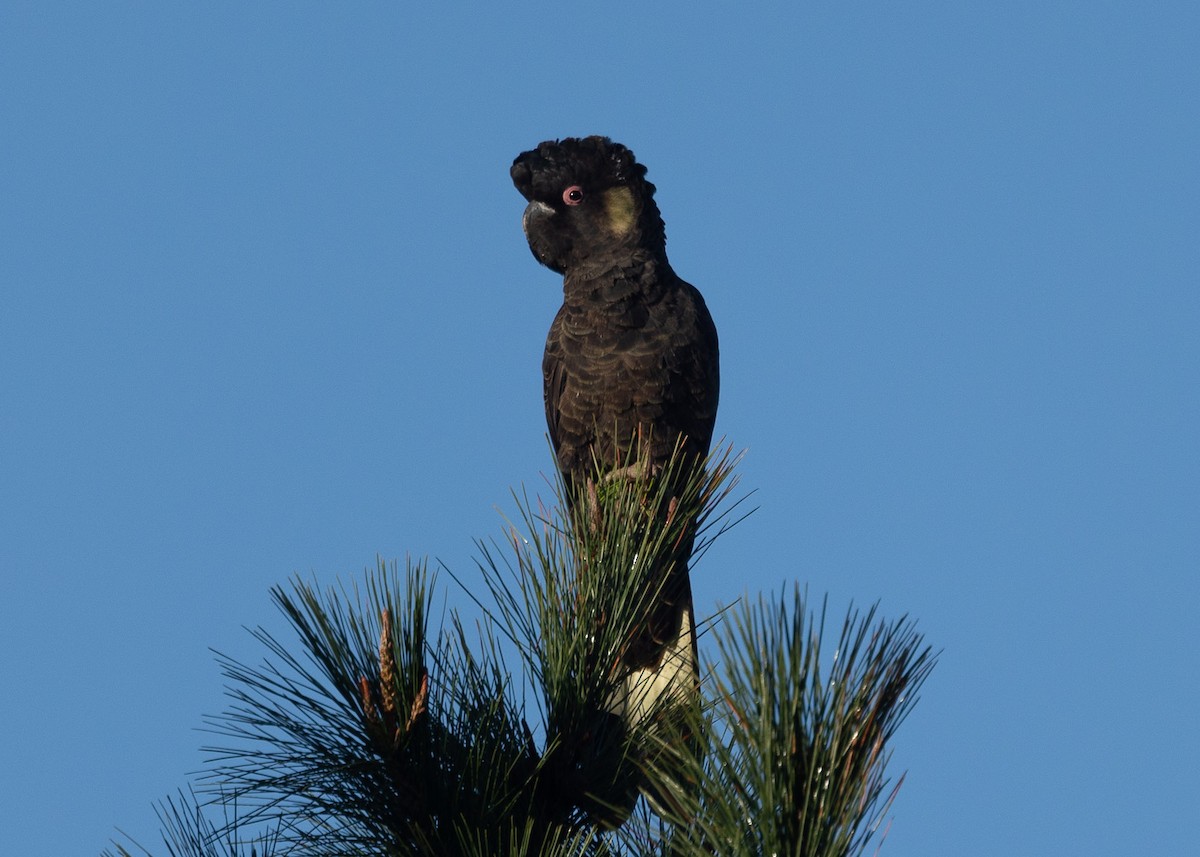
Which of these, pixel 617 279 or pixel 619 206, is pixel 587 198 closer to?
pixel 619 206

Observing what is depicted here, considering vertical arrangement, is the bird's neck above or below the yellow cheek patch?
Answer: below

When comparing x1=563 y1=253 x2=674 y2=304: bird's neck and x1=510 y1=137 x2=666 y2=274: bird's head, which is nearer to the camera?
x1=563 y1=253 x2=674 y2=304: bird's neck

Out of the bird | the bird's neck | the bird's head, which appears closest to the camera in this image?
the bird

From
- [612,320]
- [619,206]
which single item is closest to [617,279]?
[612,320]

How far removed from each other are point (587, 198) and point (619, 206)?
0.16m

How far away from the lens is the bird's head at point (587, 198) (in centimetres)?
625

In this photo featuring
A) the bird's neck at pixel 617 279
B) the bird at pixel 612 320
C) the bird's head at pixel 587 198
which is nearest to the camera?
the bird at pixel 612 320

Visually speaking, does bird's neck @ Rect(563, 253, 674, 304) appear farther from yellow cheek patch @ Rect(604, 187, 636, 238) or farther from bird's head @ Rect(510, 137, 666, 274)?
yellow cheek patch @ Rect(604, 187, 636, 238)

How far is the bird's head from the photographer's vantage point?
6.25m

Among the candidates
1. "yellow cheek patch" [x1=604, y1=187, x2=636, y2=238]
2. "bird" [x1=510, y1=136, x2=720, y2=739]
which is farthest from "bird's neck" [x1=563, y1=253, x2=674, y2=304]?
"yellow cheek patch" [x1=604, y1=187, x2=636, y2=238]

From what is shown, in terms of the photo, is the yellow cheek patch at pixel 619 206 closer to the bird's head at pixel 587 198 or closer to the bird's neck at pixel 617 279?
the bird's head at pixel 587 198

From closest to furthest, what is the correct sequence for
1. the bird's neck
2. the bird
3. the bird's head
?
the bird, the bird's neck, the bird's head

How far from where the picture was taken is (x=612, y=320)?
230 inches

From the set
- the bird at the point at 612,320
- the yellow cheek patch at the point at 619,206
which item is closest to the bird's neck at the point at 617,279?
the bird at the point at 612,320
